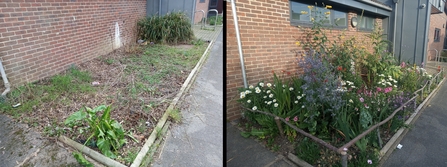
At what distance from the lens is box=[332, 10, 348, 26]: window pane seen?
421 centimetres

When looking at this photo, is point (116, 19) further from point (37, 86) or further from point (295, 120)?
point (295, 120)

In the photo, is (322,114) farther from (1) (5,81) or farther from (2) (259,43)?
(1) (5,81)

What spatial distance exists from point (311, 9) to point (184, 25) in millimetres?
1809

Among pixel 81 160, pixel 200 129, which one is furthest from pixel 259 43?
pixel 81 160

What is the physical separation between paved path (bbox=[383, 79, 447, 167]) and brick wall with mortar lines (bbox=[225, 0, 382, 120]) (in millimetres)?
1400

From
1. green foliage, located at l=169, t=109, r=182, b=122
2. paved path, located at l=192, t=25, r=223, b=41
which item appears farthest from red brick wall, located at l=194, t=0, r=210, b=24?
green foliage, located at l=169, t=109, r=182, b=122

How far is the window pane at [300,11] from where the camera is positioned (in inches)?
128

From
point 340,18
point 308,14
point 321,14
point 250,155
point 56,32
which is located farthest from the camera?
point 340,18

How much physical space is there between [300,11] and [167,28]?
189 centimetres

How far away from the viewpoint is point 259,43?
2783 mm

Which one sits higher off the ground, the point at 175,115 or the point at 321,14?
the point at 321,14

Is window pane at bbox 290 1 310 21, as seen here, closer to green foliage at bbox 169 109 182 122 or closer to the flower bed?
the flower bed

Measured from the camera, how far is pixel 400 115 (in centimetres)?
306

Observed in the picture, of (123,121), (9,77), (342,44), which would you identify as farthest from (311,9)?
(9,77)
